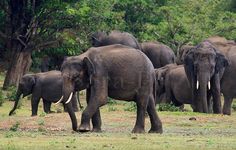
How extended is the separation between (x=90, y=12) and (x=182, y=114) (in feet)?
43.6

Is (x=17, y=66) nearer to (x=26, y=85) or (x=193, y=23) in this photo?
(x=26, y=85)

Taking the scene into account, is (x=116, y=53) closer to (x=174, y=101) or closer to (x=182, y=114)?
(x=182, y=114)

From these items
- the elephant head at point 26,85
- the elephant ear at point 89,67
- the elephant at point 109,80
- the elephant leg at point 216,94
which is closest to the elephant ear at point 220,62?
the elephant leg at point 216,94

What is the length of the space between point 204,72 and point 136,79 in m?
7.36

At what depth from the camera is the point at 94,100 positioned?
19.7 m

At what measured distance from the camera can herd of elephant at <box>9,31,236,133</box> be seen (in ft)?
65.2

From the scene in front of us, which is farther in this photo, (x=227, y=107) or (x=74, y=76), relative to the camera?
(x=227, y=107)

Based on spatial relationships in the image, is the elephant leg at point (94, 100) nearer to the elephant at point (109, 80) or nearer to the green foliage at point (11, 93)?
the elephant at point (109, 80)

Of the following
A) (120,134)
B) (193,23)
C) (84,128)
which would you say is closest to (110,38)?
(193,23)

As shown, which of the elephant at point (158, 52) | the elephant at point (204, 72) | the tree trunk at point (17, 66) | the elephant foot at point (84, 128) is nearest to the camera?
the elephant foot at point (84, 128)

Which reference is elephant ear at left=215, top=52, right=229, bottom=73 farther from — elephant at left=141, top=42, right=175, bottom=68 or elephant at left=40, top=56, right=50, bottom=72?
elephant at left=40, top=56, right=50, bottom=72

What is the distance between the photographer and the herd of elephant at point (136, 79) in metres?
19.9

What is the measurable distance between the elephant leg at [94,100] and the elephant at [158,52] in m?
22.9

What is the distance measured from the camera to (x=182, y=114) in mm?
26000
